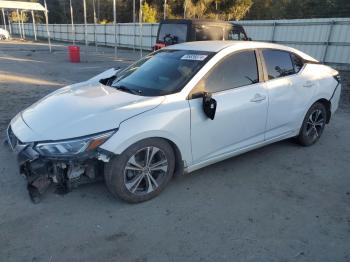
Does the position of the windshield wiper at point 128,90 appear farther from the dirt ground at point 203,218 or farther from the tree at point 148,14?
the tree at point 148,14

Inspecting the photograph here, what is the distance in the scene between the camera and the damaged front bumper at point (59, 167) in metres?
3.00

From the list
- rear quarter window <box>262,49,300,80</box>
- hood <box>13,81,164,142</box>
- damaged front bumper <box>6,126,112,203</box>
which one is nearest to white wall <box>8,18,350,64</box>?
rear quarter window <box>262,49,300,80</box>

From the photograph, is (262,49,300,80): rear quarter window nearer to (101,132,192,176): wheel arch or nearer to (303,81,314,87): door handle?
(303,81,314,87): door handle

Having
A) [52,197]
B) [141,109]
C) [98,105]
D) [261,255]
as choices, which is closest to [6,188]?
[52,197]

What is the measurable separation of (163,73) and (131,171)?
1.31 meters

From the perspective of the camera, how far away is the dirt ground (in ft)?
8.82

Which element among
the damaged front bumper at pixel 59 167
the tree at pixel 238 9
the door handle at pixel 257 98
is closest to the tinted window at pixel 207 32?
the door handle at pixel 257 98

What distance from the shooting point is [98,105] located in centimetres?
341

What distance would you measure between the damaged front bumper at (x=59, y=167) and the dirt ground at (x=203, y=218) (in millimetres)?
288

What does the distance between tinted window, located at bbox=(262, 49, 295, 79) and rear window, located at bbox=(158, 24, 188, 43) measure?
643cm

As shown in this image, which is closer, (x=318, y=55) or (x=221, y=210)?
(x=221, y=210)

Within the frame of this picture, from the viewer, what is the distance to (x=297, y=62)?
4.69m

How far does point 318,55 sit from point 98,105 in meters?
14.9

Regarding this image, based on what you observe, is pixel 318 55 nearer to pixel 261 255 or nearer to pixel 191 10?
pixel 261 255
